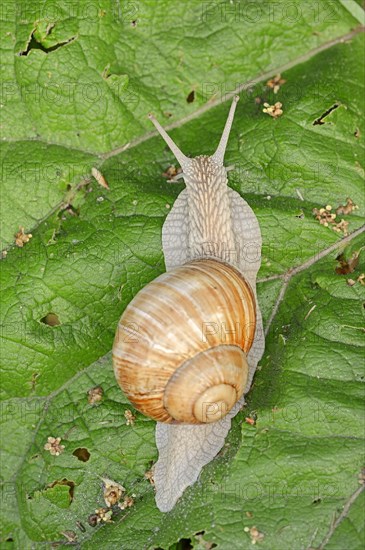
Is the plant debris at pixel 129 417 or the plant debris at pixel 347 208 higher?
the plant debris at pixel 347 208

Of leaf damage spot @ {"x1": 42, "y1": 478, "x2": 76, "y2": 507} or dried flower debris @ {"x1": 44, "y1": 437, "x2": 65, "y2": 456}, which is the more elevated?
dried flower debris @ {"x1": 44, "y1": 437, "x2": 65, "y2": 456}

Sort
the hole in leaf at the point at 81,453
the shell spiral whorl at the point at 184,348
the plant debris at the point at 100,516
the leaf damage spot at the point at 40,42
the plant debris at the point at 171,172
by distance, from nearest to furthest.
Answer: the shell spiral whorl at the point at 184,348
the plant debris at the point at 100,516
the hole in leaf at the point at 81,453
the leaf damage spot at the point at 40,42
the plant debris at the point at 171,172

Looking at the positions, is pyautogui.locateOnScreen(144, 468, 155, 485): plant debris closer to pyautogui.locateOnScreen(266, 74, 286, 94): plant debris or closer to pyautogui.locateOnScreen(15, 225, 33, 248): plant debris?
pyautogui.locateOnScreen(15, 225, 33, 248): plant debris

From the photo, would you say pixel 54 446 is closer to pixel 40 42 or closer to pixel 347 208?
pixel 347 208

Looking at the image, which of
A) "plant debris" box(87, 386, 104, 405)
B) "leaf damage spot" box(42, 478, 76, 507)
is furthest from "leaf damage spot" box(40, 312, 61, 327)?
"leaf damage spot" box(42, 478, 76, 507)

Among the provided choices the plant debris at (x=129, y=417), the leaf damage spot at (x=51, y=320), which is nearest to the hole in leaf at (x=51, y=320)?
the leaf damage spot at (x=51, y=320)

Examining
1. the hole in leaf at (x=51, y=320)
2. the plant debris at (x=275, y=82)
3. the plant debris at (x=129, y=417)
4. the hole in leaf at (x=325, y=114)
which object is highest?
the plant debris at (x=275, y=82)

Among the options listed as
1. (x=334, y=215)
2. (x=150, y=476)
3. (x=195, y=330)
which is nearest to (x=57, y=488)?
(x=150, y=476)

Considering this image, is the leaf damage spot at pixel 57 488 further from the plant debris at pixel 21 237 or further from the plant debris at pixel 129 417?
the plant debris at pixel 21 237
